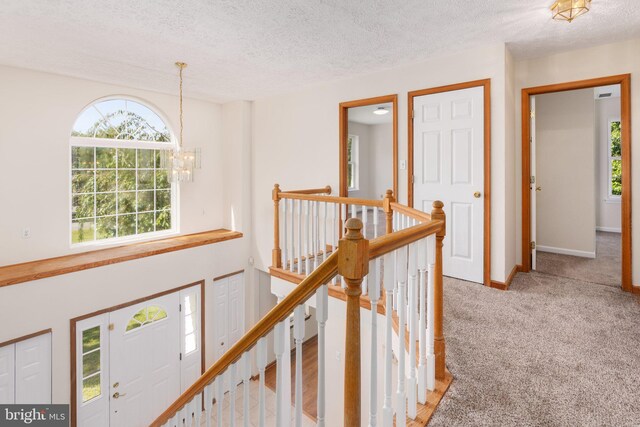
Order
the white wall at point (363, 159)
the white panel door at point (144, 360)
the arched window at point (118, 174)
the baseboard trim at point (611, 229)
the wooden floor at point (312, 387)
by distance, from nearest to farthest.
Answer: the wooden floor at point (312, 387), the white panel door at point (144, 360), the arched window at point (118, 174), the baseboard trim at point (611, 229), the white wall at point (363, 159)

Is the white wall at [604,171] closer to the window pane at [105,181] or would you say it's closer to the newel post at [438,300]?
the newel post at [438,300]

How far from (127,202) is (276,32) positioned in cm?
373

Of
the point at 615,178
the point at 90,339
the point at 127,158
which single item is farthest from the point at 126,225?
the point at 615,178

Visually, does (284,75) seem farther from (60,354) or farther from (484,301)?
(60,354)

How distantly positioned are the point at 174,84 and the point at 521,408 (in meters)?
5.39

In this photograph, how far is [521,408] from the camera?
5.68ft

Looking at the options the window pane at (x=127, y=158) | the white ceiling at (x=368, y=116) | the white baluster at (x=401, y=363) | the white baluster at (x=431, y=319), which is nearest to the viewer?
the white baluster at (x=401, y=363)

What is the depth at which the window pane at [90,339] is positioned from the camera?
172 inches

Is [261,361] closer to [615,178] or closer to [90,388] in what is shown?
[90,388]

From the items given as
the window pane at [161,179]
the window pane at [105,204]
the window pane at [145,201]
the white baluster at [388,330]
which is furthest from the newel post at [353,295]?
the window pane at [161,179]

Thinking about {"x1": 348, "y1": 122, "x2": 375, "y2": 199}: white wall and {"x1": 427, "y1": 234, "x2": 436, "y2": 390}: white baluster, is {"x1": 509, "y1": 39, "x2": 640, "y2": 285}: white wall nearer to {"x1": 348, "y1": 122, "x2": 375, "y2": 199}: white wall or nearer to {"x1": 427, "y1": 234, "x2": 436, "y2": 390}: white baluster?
{"x1": 427, "y1": 234, "x2": 436, "y2": 390}: white baluster

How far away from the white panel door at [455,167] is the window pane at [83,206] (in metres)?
4.54

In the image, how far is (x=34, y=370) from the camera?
12.9 ft

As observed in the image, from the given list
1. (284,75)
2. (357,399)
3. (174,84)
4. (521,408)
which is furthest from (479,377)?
(174,84)
